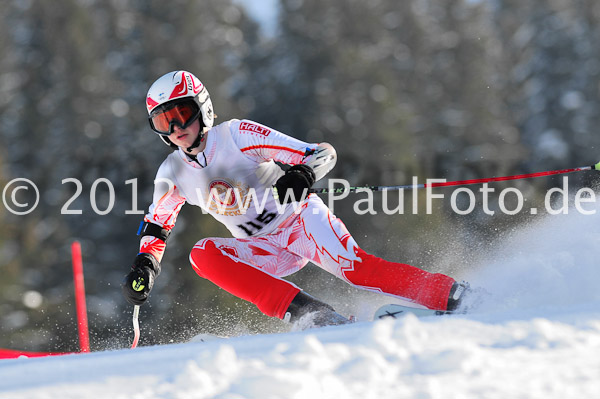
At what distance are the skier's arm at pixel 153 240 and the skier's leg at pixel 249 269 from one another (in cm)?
25

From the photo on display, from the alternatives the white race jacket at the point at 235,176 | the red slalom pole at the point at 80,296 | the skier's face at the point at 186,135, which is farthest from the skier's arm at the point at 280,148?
the red slalom pole at the point at 80,296

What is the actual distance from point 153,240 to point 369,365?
2.56m

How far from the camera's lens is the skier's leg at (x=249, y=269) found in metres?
3.96

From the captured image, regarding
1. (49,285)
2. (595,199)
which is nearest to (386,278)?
(595,199)

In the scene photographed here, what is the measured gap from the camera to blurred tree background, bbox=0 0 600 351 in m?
17.0

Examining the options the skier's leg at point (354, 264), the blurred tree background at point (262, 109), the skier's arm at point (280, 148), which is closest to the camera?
the skier's leg at point (354, 264)

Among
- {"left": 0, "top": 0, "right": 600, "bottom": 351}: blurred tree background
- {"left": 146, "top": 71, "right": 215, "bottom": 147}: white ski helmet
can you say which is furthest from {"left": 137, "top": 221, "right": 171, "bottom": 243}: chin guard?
{"left": 0, "top": 0, "right": 600, "bottom": 351}: blurred tree background

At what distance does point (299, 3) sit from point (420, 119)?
6.90m

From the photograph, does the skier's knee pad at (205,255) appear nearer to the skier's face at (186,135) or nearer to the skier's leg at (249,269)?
the skier's leg at (249,269)

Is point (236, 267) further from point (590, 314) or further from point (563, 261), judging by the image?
point (590, 314)

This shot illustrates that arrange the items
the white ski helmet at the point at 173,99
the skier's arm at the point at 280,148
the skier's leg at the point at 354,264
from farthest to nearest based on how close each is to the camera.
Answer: the white ski helmet at the point at 173,99, the skier's arm at the point at 280,148, the skier's leg at the point at 354,264

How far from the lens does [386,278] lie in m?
3.66

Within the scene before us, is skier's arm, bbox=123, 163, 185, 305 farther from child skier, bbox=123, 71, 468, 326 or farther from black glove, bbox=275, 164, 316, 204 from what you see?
black glove, bbox=275, 164, 316, 204

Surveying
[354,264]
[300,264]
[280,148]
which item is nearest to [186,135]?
[280,148]
